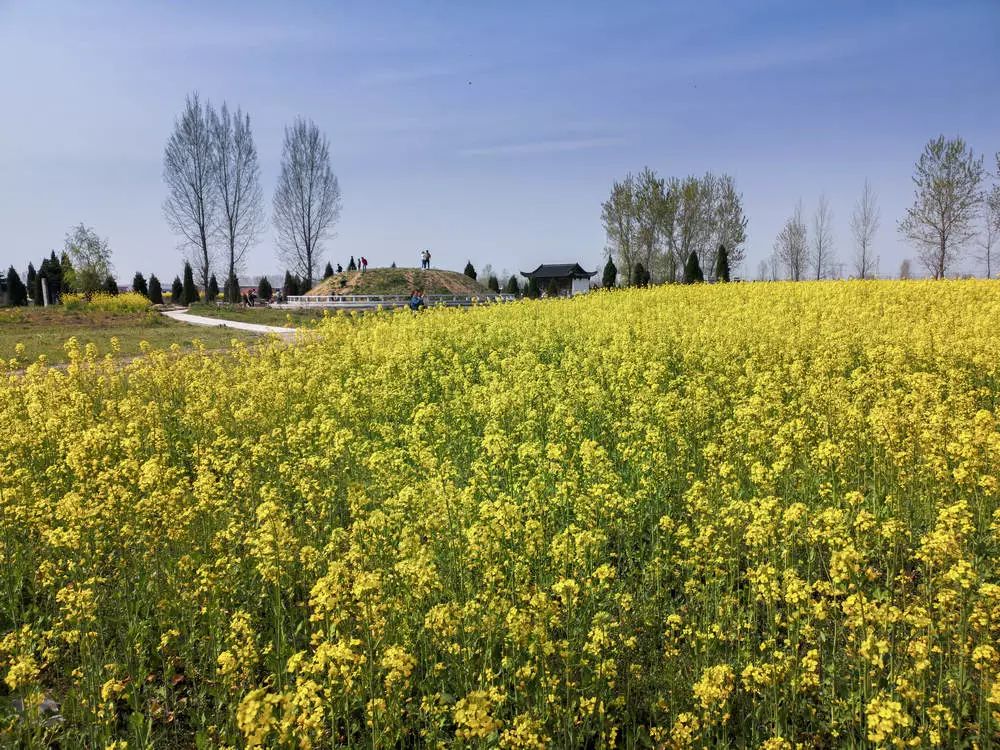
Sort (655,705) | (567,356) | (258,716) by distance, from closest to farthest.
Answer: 1. (258,716)
2. (655,705)
3. (567,356)

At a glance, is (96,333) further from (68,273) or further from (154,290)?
(154,290)

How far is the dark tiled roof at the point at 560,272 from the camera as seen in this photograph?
227ft

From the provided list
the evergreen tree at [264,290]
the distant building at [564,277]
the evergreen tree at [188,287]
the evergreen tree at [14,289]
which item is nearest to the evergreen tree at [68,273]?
the evergreen tree at [14,289]

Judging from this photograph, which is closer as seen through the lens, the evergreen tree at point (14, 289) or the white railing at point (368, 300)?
the white railing at point (368, 300)

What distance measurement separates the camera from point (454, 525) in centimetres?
500

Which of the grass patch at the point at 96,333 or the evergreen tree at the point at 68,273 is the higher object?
the evergreen tree at the point at 68,273

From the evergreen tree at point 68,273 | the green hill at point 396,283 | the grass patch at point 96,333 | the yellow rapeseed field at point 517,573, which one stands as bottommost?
the yellow rapeseed field at point 517,573

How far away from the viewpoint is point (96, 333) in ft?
82.7

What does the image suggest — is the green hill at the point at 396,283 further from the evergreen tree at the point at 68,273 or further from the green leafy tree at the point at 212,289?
the evergreen tree at the point at 68,273

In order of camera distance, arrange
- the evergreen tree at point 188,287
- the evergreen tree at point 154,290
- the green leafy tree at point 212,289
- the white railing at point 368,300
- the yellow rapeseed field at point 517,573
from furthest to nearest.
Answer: the evergreen tree at point 154,290
the evergreen tree at point 188,287
the green leafy tree at point 212,289
the white railing at point 368,300
the yellow rapeseed field at point 517,573

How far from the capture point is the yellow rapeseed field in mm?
3350

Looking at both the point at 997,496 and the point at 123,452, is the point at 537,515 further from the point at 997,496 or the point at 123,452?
the point at 123,452

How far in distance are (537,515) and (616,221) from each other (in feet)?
205

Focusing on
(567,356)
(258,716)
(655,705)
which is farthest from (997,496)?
(567,356)
